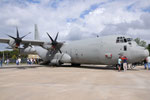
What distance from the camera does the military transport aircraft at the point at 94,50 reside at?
597 inches

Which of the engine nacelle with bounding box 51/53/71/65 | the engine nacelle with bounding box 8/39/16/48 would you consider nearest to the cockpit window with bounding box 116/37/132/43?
the engine nacelle with bounding box 51/53/71/65

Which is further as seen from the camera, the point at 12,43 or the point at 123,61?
the point at 12,43

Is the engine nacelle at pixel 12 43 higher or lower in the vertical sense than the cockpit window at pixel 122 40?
higher

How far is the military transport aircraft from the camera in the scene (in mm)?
15156

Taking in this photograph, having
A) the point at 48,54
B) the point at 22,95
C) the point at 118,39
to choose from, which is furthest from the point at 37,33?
the point at 22,95

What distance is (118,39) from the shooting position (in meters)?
16.2

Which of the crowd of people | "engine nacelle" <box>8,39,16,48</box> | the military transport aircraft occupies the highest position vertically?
"engine nacelle" <box>8,39,16,48</box>

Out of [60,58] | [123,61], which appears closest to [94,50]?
[123,61]

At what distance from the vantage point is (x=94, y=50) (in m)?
18.2

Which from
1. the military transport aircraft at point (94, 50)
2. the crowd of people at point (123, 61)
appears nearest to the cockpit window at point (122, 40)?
the military transport aircraft at point (94, 50)

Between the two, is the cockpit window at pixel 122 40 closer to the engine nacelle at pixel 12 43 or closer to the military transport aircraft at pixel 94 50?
the military transport aircraft at pixel 94 50

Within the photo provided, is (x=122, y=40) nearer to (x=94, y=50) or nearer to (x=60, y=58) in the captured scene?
(x=94, y=50)

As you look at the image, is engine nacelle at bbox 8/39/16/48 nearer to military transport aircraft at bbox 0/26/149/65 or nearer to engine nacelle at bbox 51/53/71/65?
military transport aircraft at bbox 0/26/149/65

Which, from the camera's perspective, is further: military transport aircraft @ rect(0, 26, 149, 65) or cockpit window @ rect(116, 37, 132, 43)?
cockpit window @ rect(116, 37, 132, 43)
